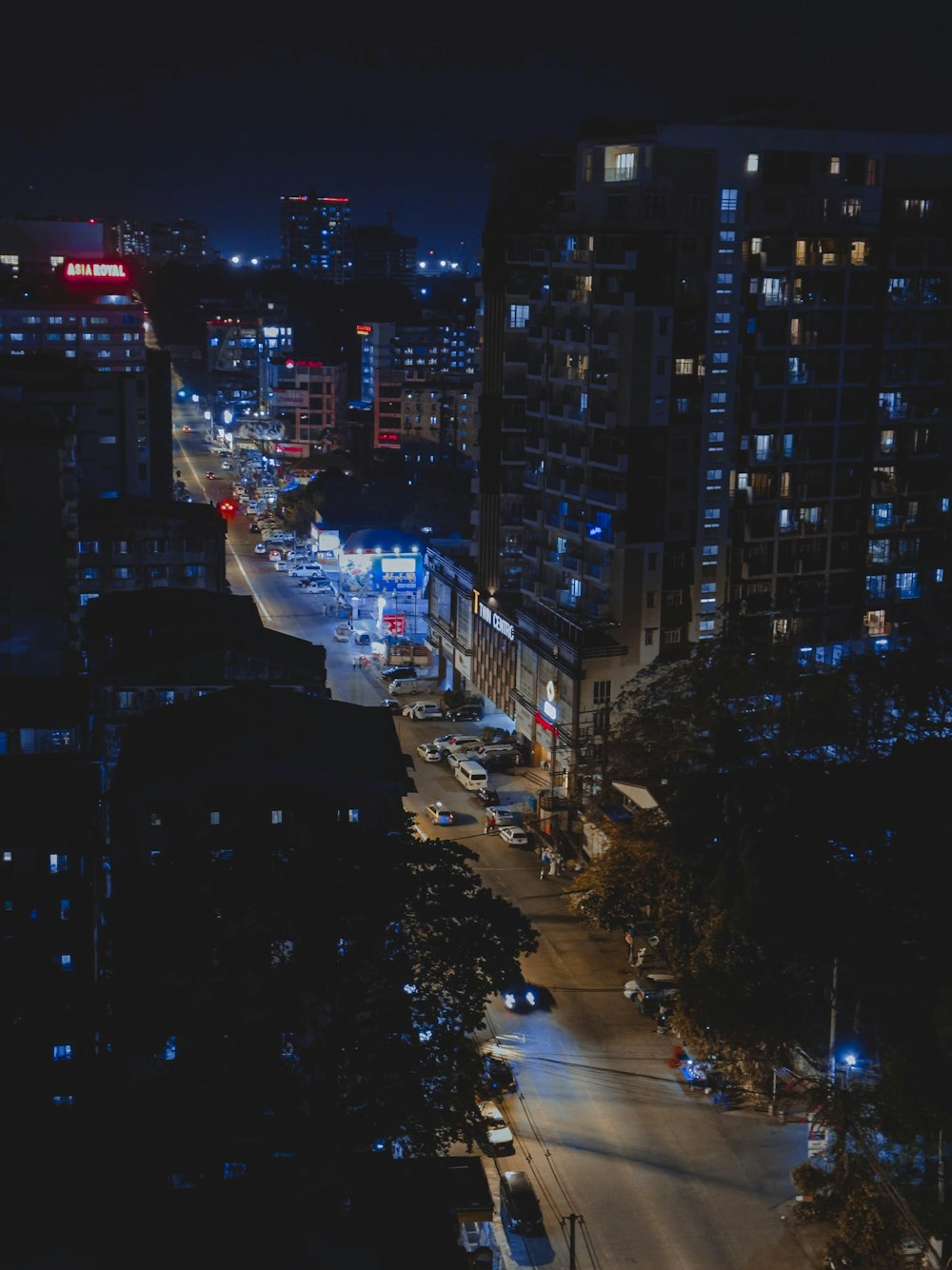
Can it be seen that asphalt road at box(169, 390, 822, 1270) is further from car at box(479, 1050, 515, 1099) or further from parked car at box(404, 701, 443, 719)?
parked car at box(404, 701, 443, 719)

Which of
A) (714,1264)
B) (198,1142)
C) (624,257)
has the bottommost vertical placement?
(714,1264)

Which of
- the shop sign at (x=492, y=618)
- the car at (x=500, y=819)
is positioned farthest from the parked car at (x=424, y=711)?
the car at (x=500, y=819)

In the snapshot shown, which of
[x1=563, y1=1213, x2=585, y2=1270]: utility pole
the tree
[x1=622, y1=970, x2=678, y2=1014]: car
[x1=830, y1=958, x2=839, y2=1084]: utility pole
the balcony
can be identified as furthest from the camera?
the balcony

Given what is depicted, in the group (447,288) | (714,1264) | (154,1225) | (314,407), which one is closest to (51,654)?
(154,1225)

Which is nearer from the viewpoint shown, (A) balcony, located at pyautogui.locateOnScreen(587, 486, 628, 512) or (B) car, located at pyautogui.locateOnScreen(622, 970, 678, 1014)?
(B) car, located at pyautogui.locateOnScreen(622, 970, 678, 1014)

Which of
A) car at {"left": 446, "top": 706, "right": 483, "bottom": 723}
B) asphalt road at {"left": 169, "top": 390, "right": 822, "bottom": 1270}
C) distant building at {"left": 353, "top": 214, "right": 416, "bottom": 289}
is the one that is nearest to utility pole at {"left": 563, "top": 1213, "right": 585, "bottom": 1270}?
asphalt road at {"left": 169, "top": 390, "right": 822, "bottom": 1270}

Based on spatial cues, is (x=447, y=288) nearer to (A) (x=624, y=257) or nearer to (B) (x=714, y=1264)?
(A) (x=624, y=257)
